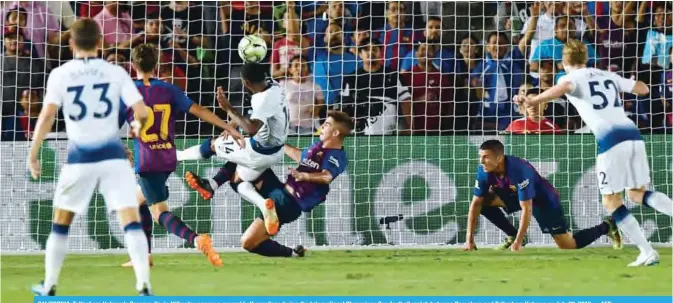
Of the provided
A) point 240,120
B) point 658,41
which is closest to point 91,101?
point 240,120

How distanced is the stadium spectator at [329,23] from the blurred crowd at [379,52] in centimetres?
1

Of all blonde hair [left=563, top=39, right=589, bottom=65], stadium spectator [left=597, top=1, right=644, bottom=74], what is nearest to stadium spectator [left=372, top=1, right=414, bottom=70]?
stadium spectator [left=597, top=1, right=644, bottom=74]

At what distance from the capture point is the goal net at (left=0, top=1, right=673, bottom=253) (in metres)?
12.8

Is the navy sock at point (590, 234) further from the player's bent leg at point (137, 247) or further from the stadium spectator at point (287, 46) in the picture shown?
the player's bent leg at point (137, 247)

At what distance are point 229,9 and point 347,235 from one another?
9.55ft

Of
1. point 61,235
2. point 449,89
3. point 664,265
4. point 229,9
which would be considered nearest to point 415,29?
point 449,89

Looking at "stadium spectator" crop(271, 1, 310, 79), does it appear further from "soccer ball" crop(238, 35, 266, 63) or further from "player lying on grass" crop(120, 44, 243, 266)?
"player lying on grass" crop(120, 44, 243, 266)

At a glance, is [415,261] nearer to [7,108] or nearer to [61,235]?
[61,235]

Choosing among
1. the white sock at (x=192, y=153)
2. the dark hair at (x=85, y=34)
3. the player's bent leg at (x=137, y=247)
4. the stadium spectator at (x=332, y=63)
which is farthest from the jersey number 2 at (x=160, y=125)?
the stadium spectator at (x=332, y=63)

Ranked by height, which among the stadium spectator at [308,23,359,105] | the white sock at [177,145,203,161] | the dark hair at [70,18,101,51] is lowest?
the white sock at [177,145,203,161]

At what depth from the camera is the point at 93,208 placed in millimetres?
12766

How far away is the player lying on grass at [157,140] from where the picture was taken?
9883 millimetres

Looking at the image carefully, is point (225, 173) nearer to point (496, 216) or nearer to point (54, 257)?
point (496, 216)

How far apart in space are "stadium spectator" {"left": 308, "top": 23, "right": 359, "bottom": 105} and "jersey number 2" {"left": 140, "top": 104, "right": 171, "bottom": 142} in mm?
3697
